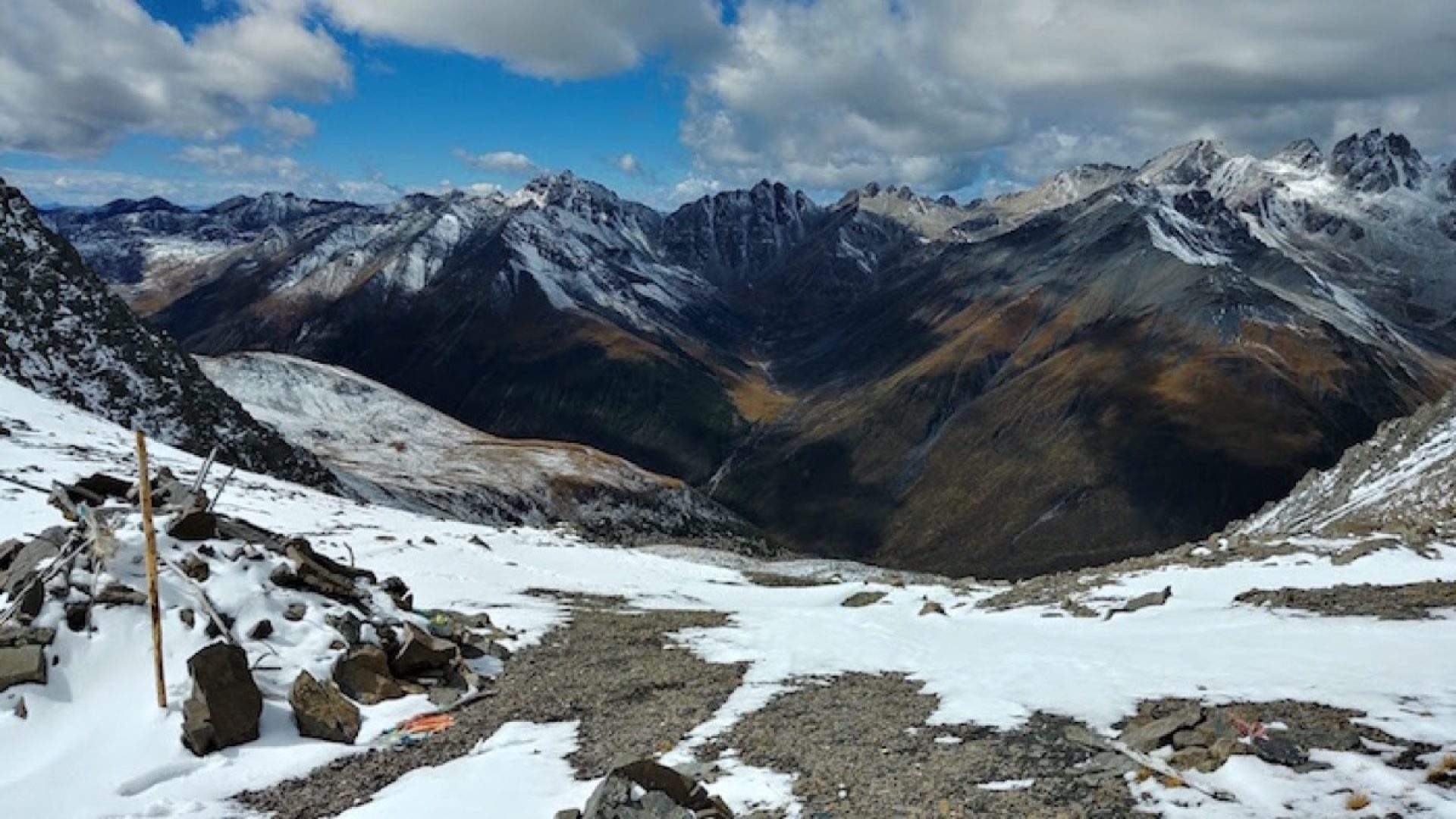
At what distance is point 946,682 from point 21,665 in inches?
729

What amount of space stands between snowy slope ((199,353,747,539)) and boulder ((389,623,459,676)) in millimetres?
115859

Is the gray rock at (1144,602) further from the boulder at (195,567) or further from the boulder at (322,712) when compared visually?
the boulder at (195,567)

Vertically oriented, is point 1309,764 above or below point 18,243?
below

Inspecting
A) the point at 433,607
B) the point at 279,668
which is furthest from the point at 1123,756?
the point at 433,607

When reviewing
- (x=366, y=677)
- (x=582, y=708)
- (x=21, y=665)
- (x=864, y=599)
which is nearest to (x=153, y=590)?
(x=21, y=665)

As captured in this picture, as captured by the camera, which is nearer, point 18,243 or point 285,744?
point 285,744

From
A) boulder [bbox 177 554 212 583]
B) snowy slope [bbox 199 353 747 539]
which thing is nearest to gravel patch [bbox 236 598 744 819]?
boulder [bbox 177 554 212 583]

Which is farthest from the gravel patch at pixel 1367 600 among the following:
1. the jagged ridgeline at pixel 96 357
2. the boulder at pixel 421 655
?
the jagged ridgeline at pixel 96 357

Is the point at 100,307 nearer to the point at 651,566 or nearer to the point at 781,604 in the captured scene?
the point at 651,566

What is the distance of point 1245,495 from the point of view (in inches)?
7441

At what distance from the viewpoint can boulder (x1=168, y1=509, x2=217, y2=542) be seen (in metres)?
22.1

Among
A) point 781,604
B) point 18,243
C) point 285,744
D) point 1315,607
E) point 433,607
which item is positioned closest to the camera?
point 285,744

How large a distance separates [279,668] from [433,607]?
40.1 feet

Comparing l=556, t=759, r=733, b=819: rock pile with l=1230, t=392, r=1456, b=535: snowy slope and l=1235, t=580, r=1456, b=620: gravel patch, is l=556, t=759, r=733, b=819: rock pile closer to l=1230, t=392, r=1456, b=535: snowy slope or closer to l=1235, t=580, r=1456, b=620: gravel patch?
l=1235, t=580, r=1456, b=620: gravel patch
